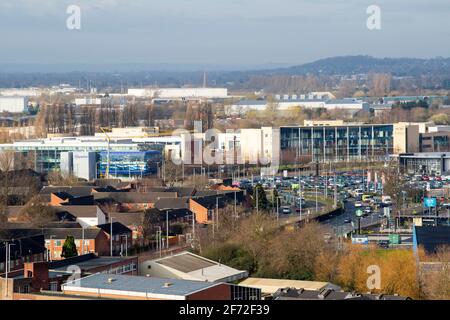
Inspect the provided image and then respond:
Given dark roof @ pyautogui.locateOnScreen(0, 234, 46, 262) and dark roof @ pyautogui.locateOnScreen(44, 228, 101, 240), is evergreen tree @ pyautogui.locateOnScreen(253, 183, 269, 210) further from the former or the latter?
dark roof @ pyautogui.locateOnScreen(0, 234, 46, 262)

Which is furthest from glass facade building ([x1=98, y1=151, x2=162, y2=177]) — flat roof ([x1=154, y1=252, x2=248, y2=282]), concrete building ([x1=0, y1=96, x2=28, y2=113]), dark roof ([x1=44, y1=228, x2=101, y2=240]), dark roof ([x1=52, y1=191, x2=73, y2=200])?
concrete building ([x1=0, y1=96, x2=28, y2=113])

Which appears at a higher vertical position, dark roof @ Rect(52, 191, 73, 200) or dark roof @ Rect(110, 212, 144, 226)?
dark roof @ Rect(52, 191, 73, 200)

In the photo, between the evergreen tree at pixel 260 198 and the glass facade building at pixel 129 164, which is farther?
the glass facade building at pixel 129 164

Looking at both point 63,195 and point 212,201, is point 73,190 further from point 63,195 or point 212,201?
point 212,201

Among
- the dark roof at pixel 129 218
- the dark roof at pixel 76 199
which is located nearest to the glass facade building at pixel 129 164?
the dark roof at pixel 76 199

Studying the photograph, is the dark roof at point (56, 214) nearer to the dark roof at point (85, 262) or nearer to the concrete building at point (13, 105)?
the dark roof at point (85, 262)
